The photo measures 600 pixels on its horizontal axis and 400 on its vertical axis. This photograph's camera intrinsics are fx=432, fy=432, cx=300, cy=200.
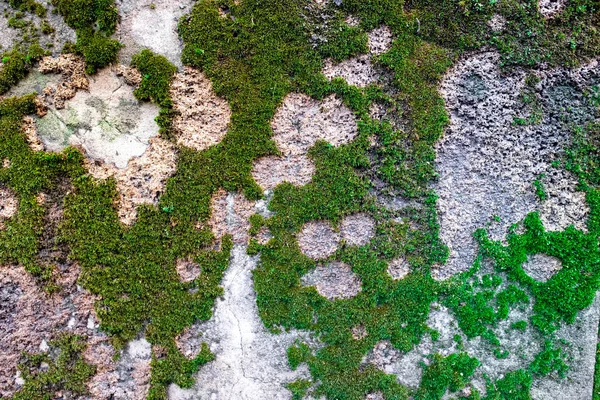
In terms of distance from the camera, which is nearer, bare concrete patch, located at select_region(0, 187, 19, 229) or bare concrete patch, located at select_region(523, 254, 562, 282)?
bare concrete patch, located at select_region(0, 187, 19, 229)

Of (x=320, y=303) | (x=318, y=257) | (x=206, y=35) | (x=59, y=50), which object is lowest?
(x=320, y=303)

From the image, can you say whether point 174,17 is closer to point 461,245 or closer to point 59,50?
point 59,50

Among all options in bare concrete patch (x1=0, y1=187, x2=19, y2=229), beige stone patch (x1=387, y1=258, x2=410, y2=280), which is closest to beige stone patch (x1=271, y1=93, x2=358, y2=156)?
beige stone patch (x1=387, y1=258, x2=410, y2=280)

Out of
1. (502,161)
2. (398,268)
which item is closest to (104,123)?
(398,268)

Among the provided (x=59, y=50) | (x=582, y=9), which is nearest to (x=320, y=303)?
(x=59, y=50)

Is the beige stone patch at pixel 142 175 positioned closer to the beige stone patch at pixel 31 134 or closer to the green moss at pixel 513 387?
the beige stone patch at pixel 31 134

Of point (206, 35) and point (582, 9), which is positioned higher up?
point (582, 9)

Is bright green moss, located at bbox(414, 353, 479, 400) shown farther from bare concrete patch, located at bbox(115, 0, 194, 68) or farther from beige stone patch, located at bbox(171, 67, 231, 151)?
bare concrete patch, located at bbox(115, 0, 194, 68)

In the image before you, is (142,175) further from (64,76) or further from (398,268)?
(398,268)
